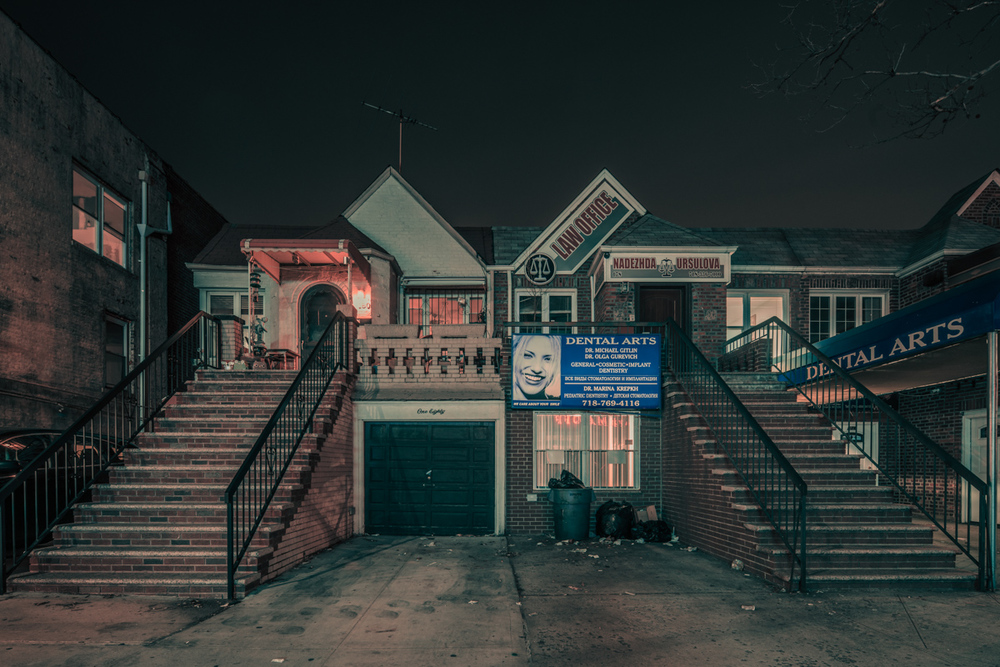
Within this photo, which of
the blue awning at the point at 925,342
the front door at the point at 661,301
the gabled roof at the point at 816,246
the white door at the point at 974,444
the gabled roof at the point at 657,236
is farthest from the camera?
the gabled roof at the point at 816,246

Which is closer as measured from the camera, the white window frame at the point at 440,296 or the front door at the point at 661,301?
the front door at the point at 661,301

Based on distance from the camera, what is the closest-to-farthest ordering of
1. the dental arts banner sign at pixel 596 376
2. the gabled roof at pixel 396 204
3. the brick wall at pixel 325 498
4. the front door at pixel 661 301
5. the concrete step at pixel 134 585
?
the concrete step at pixel 134 585 → the brick wall at pixel 325 498 → the dental arts banner sign at pixel 596 376 → the front door at pixel 661 301 → the gabled roof at pixel 396 204

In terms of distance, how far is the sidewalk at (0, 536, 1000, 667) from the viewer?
15.5 feet

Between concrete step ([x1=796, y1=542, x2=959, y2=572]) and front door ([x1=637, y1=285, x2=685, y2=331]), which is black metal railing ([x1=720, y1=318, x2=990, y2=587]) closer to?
concrete step ([x1=796, y1=542, x2=959, y2=572])

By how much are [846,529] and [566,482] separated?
424cm

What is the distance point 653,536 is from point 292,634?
6225 mm

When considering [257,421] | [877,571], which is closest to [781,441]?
[877,571]

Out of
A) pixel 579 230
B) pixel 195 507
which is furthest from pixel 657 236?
pixel 195 507

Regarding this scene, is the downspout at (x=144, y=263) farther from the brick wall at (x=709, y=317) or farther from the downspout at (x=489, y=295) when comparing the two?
the brick wall at (x=709, y=317)

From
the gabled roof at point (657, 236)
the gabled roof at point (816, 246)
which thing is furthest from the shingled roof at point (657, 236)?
the gabled roof at point (816, 246)

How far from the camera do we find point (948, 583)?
655cm

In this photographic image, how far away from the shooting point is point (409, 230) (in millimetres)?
16438

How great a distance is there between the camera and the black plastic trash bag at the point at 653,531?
31.7ft

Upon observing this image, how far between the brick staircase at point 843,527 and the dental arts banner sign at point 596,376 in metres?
2.08
